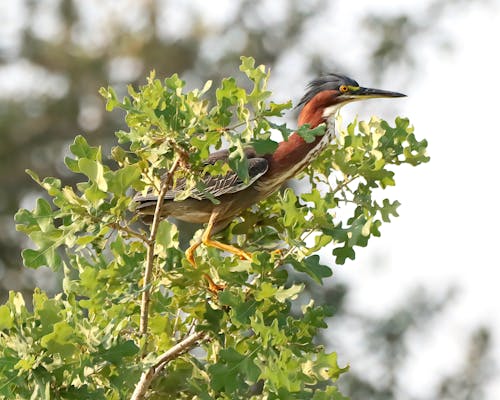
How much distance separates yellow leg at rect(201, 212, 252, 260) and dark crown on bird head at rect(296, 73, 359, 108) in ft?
3.33

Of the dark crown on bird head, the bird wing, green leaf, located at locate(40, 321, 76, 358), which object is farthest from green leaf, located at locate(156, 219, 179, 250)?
the dark crown on bird head

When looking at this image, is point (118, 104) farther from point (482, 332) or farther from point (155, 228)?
point (482, 332)

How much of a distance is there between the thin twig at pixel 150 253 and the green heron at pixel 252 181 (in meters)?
0.58

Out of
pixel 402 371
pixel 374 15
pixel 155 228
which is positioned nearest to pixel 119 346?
pixel 155 228

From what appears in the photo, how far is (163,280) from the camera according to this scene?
165 inches

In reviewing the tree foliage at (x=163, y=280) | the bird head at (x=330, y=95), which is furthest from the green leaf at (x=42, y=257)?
the bird head at (x=330, y=95)

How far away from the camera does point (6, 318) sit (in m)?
4.04

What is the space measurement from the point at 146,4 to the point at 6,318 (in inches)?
583

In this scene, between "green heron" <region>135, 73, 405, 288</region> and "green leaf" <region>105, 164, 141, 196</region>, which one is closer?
"green leaf" <region>105, 164, 141, 196</region>

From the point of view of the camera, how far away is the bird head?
576 centimetres

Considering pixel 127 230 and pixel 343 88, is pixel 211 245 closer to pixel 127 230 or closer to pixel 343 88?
pixel 127 230

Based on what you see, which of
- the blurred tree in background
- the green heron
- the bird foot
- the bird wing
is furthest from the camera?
the blurred tree in background

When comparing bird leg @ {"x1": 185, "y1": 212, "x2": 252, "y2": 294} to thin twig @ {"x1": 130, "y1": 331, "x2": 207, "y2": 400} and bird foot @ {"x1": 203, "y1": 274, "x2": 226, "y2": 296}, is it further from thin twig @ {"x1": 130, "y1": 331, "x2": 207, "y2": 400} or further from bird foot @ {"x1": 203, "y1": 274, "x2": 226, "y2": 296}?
thin twig @ {"x1": 130, "y1": 331, "x2": 207, "y2": 400}

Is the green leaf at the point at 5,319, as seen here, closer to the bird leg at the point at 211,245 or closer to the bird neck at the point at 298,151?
the bird leg at the point at 211,245
